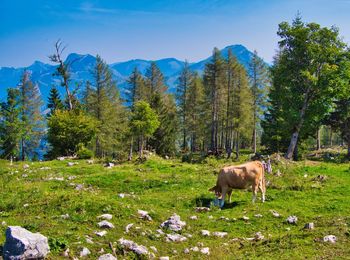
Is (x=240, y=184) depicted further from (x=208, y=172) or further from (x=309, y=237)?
(x=208, y=172)

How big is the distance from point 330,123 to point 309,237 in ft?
110

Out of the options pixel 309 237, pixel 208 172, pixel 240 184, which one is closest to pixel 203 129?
pixel 208 172

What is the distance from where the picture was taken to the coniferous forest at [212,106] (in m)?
32.6

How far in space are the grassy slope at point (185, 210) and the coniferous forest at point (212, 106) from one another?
1184cm

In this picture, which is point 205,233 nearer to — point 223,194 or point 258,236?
point 258,236

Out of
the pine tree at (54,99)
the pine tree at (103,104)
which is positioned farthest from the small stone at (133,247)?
the pine tree at (54,99)

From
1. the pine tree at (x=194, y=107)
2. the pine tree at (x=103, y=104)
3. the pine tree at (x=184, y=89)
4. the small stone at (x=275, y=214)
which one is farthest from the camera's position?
the pine tree at (x=184, y=89)

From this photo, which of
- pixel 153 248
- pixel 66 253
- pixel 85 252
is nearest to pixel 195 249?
pixel 153 248

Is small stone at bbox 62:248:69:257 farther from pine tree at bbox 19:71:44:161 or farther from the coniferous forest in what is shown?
pine tree at bbox 19:71:44:161

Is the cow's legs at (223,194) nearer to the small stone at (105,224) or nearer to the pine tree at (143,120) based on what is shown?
the small stone at (105,224)

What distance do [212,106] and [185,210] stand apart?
38.7 metres

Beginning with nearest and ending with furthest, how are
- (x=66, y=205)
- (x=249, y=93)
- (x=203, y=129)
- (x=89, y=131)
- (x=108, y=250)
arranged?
(x=108, y=250), (x=66, y=205), (x=89, y=131), (x=249, y=93), (x=203, y=129)

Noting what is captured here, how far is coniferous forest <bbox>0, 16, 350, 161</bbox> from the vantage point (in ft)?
107

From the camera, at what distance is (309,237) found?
1098 centimetres
